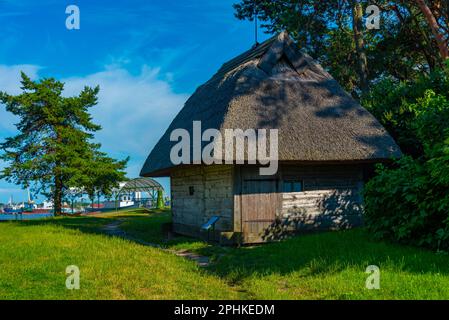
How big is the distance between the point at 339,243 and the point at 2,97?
27.8 metres

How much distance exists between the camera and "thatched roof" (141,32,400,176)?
11961 millimetres

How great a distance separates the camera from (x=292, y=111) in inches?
504

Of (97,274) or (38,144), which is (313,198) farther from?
(38,144)

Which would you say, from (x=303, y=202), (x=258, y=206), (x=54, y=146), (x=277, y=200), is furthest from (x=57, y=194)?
(x=303, y=202)

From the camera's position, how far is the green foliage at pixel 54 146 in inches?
1105

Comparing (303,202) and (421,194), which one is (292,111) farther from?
(421,194)

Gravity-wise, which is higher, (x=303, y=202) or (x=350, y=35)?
(x=350, y=35)

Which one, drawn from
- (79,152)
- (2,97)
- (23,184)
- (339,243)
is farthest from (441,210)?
(2,97)

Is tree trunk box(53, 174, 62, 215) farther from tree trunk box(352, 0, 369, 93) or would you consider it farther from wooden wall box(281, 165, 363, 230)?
wooden wall box(281, 165, 363, 230)

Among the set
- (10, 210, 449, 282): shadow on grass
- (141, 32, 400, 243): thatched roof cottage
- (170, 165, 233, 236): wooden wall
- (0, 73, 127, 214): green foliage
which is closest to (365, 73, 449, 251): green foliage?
(10, 210, 449, 282): shadow on grass

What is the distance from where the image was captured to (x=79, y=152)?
96.4 feet

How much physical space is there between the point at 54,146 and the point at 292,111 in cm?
2112

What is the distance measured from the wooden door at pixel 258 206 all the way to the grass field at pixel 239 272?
1.39 meters
